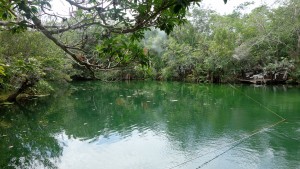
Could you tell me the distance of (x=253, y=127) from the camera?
768 centimetres

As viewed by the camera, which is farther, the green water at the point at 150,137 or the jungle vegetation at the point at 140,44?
the green water at the point at 150,137

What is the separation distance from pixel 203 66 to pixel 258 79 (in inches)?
185

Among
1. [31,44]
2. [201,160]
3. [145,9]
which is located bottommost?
[201,160]

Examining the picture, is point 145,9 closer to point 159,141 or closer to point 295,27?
point 159,141

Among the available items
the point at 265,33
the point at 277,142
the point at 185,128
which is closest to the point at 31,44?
the point at 185,128

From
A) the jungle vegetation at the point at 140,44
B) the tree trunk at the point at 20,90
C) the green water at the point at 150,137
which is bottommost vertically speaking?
the green water at the point at 150,137

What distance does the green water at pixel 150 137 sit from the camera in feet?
17.6

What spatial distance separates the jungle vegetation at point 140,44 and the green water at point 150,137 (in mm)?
1572

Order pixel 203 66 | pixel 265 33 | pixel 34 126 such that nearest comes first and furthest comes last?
1. pixel 34 126
2. pixel 265 33
3. pixel 203 66

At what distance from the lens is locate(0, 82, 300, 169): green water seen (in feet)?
17.6

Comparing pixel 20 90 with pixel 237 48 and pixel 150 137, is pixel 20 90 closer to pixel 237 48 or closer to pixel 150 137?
pixel 150 137

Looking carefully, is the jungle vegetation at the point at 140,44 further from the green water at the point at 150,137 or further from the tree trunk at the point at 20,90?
the green water at the point at 150,137

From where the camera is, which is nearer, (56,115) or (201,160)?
(201,160)

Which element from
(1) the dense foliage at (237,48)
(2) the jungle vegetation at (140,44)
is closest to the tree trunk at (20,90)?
(2) the jungle vegetation at (140,44)
